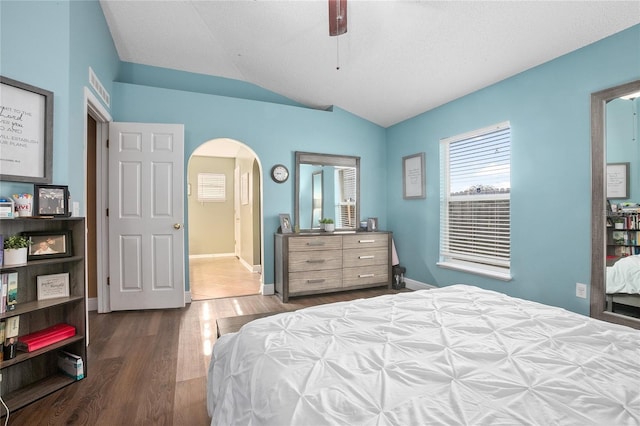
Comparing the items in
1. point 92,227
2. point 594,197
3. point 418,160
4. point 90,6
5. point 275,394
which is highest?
point 90,6

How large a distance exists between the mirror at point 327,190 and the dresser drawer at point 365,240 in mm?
402

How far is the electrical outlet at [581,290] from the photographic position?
8.39 feet

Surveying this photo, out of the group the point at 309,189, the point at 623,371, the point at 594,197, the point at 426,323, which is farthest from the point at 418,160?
the point at 623,371

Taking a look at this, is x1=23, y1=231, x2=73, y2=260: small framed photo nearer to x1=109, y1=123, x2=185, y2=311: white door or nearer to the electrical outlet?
x1=109, y1=123, x2=185, y2=311: white door

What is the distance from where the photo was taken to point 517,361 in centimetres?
103

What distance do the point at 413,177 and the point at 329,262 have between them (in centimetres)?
163

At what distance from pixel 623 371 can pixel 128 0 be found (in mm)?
4254

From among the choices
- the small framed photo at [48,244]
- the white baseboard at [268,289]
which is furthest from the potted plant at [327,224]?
the small framed photo at [48,244]

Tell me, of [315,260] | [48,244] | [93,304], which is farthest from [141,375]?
[315,260]

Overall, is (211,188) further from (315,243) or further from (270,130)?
(315,243)

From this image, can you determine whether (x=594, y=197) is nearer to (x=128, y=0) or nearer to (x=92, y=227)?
(x=128, y=0)

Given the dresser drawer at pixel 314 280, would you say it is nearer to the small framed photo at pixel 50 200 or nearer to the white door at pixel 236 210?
the small framed photo at pixel 50 200

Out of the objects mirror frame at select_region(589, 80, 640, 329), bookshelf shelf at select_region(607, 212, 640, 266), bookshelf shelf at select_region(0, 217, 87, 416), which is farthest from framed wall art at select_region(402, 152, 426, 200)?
bookshelf shelf at select_region(0, 217, 87, 416)

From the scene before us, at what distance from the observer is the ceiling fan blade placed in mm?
1905
